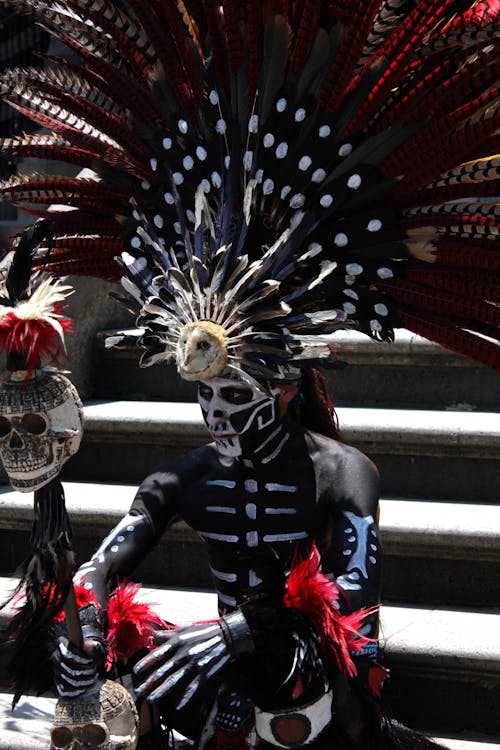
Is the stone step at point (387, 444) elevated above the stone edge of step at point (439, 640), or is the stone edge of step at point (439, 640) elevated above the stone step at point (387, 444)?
the stone step at point (387, 444)

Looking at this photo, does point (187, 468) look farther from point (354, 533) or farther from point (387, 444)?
point (387, 444)

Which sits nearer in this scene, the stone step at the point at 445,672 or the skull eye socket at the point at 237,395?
the skull eye socket at the point at 237,395

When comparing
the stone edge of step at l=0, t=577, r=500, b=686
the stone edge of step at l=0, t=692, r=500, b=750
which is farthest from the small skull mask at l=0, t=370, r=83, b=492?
the stone edge of step at l=0, t=692, r=500, b=750

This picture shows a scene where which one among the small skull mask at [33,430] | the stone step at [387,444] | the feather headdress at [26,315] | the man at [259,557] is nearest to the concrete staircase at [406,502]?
the stone step at [387,444]

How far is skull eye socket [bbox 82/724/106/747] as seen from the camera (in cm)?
255

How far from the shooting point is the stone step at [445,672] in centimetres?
310

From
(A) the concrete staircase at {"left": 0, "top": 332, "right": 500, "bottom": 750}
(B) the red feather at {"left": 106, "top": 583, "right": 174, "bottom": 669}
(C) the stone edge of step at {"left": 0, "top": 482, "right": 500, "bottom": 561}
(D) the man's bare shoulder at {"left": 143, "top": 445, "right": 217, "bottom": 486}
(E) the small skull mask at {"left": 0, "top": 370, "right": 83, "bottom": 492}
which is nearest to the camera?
(E) the small skull mask at {"left": 0, "top": 370, "right": 83, "bottom": 492}

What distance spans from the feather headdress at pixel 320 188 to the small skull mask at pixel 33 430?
0.27 m

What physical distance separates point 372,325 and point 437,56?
62cm

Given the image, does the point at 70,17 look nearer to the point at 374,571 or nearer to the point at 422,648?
the point at 374,571

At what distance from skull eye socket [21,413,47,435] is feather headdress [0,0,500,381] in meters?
0.32

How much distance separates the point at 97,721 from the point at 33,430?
2.11ft

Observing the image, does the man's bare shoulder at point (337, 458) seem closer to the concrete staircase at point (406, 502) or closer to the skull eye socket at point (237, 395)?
the skull eye socket at point (237, 395)

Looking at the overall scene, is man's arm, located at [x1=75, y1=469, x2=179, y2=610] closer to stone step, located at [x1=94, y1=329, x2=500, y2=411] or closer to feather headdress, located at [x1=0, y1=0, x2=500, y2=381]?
feather headdress, located at [x1=0, y1=0, x2=500, y2=381]
